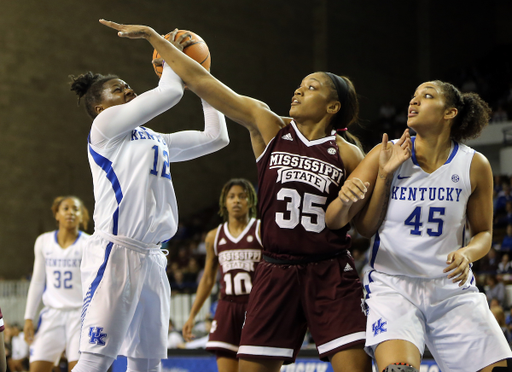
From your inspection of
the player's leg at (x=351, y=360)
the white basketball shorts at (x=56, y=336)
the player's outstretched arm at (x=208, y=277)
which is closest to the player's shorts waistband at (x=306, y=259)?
the player's leg at (x=351, y=360)

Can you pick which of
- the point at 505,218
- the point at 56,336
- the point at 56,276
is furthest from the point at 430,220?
the point at 505,218

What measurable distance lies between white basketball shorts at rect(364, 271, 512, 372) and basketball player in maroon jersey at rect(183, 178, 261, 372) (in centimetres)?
216

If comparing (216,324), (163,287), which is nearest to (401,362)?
(163,287)

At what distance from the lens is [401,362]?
9.76 feet

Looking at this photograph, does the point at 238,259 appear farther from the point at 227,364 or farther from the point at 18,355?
the point at 18,355

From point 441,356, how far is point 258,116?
169 cm

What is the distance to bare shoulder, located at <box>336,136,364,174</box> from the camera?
11.5ft

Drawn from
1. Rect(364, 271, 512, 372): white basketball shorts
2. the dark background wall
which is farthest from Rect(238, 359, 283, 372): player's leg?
the dark background wall

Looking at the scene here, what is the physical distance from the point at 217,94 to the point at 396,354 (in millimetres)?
1745

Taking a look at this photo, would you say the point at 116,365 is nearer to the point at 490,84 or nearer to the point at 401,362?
the point at 401,362

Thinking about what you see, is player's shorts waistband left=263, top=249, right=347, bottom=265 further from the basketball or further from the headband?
the basketball

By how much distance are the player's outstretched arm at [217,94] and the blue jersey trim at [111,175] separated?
675 millimetres

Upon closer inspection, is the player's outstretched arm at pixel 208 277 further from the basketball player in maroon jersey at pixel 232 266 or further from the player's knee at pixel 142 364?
the player's knee at pixel 142 364

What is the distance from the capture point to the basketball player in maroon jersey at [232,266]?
5.21 metres
